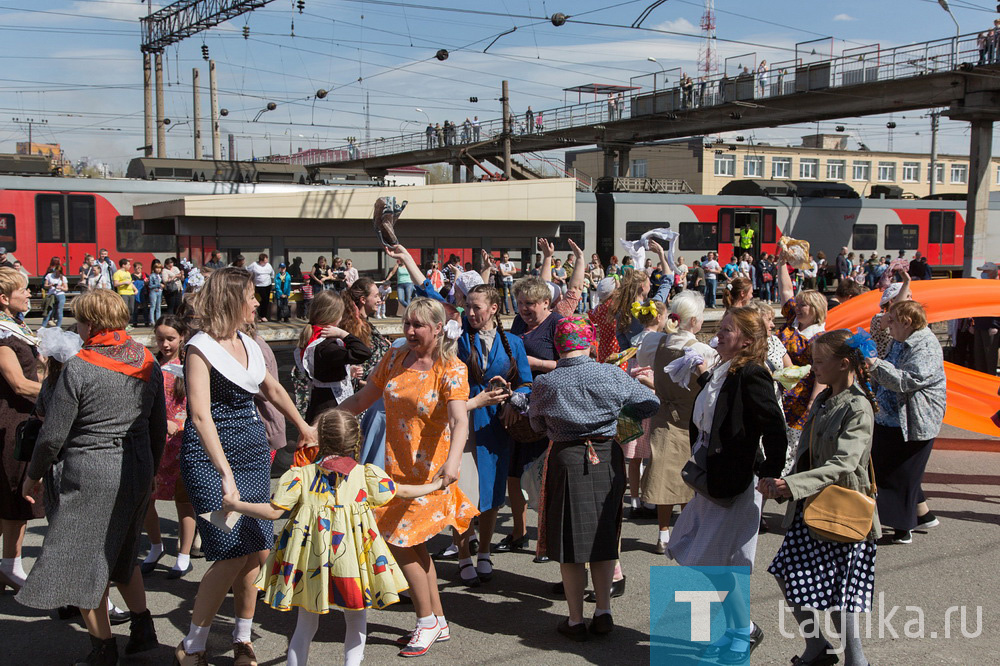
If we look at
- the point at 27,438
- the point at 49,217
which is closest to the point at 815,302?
the point at 27,438

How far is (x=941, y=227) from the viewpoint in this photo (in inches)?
1380

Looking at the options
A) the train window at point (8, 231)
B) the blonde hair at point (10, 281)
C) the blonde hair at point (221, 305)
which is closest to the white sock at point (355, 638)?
the blonde hair at point (221, 305)

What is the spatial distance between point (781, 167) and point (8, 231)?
65.0m

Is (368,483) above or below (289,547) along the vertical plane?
above

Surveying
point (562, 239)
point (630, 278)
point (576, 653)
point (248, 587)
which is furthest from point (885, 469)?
point (562, 239)

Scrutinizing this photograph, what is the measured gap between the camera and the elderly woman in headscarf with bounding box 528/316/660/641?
4.29 metres

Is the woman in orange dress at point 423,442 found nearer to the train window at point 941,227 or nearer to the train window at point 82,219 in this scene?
the train window at point 82,219

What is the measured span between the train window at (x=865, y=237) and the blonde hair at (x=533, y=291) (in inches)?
1222

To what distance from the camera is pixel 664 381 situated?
557 cm

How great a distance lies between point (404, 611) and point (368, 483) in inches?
55.0

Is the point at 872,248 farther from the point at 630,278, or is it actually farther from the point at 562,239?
the point at 630,278

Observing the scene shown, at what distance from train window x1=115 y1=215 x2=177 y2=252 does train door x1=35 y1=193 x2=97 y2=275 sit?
0.63 metres

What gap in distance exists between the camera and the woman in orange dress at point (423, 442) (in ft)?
13.7

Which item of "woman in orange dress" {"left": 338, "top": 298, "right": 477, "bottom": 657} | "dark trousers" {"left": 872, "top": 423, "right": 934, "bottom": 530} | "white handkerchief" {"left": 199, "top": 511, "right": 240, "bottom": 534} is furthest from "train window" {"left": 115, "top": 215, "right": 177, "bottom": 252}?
"white handkerchief" {"left": 199, "top": 511, "right": 240, "bottom": 534}
